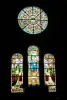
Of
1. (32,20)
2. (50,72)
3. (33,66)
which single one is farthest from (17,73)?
(32,20)

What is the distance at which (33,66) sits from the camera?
15023 mm

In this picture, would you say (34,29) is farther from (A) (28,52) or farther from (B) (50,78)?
(B) (50,78)

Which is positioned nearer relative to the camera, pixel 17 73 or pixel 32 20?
pixel 17 73

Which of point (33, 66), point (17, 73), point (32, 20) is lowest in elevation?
point (17, 73)

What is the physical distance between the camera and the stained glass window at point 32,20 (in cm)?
1544

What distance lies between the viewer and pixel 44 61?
1508 cm

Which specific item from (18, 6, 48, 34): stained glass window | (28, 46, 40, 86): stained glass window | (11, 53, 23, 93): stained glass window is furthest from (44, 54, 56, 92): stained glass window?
(18, 6, 48, 34): stained glass window

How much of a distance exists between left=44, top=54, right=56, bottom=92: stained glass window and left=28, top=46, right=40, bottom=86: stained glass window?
435 mm

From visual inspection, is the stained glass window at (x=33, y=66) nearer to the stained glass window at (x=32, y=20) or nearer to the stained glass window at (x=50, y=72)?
the stained glass window at (x=50, y=72)

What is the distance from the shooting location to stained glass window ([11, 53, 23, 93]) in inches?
579

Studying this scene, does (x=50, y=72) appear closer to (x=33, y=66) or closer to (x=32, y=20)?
(x=33, y=66)

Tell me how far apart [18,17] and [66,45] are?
294 centimetres

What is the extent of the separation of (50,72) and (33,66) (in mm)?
906

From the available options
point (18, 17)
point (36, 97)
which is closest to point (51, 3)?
point (18, 17)
